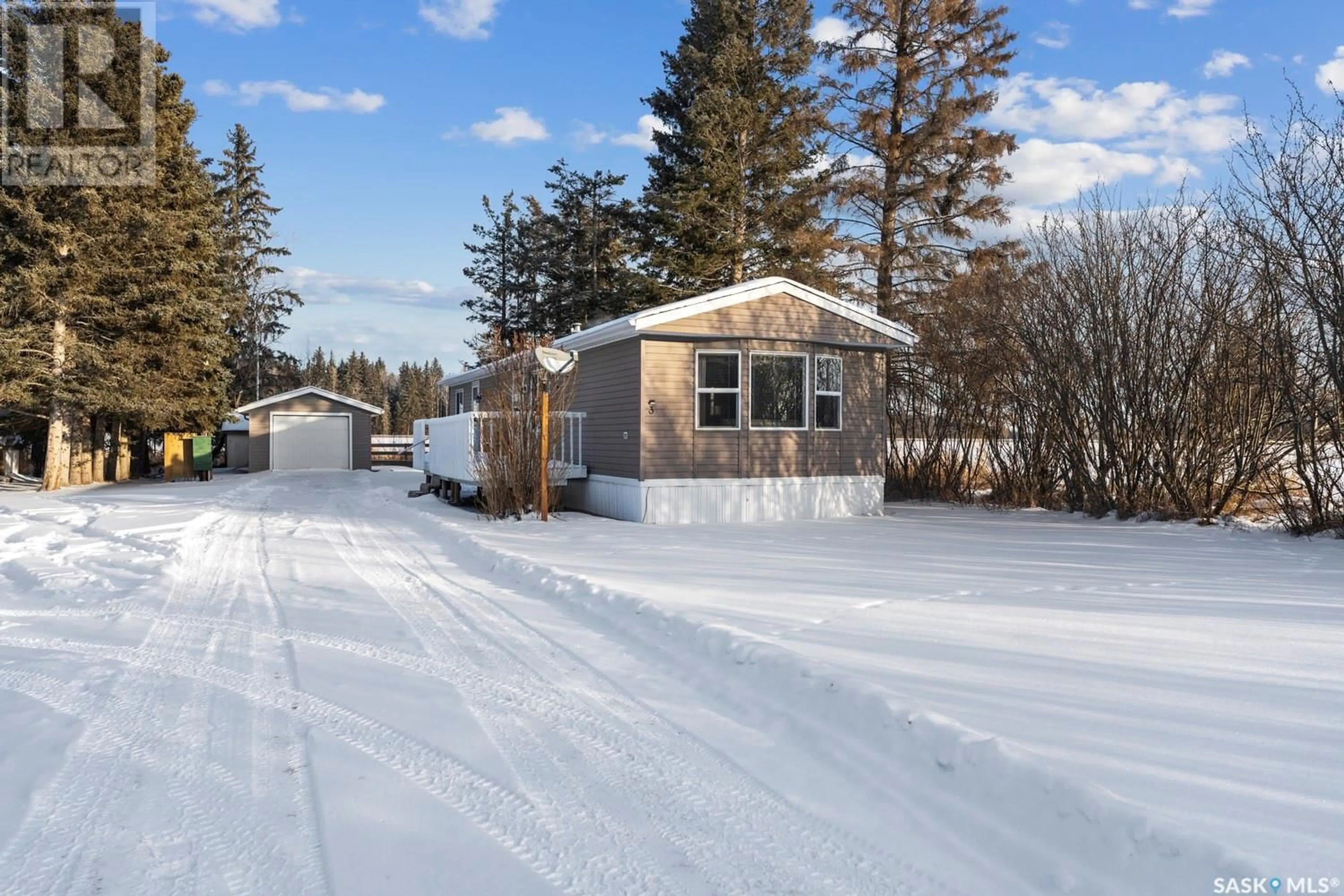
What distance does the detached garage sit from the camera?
2697 centimetres

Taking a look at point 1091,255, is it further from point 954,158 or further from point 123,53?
point 123,53

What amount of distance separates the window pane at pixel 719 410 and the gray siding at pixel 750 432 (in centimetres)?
10

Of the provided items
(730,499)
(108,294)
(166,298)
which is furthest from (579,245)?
(730,499)

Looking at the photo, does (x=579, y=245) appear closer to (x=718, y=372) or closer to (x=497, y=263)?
(x=497, y=263)

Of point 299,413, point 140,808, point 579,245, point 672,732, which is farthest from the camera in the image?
point 579,245

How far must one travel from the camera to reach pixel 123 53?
64.7ft

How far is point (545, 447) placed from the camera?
11.5 m

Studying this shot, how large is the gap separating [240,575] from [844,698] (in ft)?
19.5

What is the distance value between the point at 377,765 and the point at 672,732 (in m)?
1.23

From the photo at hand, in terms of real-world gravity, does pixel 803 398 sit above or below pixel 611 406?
above

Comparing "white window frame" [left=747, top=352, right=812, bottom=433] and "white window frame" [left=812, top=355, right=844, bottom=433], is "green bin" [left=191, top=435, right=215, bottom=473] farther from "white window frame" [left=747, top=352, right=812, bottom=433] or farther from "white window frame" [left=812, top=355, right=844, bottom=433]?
"white window frame" [left=812, top=355, right=844, bottom=433]

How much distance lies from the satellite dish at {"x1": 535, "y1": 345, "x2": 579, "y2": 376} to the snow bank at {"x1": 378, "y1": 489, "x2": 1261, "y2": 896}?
743 centimetres

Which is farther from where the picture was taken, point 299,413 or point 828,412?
point 299,413

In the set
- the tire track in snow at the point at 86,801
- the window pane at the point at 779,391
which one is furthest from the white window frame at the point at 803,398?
the tire track in snow at the point at 86,801
